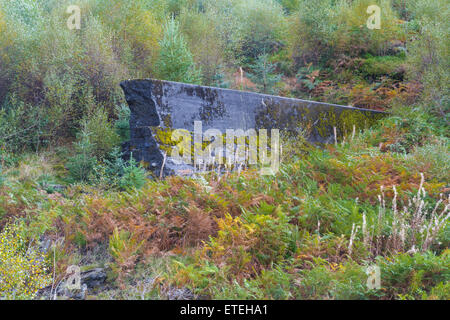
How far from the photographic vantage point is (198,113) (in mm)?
A: 6172

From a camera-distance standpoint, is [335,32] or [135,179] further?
[335,32]

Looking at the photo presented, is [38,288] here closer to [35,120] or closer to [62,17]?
[35,120]

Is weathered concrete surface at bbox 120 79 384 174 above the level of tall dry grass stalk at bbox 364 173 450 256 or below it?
above

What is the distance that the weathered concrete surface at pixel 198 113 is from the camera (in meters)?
5.67

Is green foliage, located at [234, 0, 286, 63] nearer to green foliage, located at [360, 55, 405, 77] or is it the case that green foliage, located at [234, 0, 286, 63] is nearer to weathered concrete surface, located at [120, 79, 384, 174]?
green foliage, located at [360, 55, 405, 77]

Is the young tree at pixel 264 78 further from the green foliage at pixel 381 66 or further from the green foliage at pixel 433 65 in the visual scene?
the green foliage at pixel 433 65

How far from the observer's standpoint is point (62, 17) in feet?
39.7

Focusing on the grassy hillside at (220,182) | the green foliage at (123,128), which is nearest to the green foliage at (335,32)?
the grassy hillside at (220,182)

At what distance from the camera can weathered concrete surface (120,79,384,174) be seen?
18.6 ft

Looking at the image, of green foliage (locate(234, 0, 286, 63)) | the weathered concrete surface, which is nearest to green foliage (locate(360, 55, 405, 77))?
green foliage (locate(234, 0, 286, 63))

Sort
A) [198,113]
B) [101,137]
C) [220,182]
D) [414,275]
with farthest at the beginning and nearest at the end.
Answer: [101,137], [198,113], [220,182], [414,275]

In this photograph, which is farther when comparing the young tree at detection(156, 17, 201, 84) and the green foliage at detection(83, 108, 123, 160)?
the young tree at detection(156, 17, 201, 84)

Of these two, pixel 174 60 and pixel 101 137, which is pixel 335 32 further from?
pixel 101 137

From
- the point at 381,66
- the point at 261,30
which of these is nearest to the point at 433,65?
the point at 381,66
